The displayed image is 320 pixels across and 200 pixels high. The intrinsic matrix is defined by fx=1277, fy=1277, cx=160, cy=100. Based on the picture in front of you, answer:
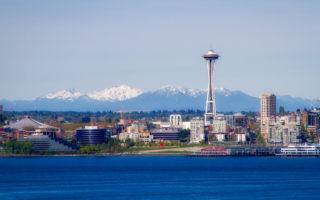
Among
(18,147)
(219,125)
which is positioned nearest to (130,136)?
(219,125)

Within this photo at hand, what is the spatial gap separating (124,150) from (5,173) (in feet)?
134

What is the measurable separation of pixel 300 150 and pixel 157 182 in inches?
1976

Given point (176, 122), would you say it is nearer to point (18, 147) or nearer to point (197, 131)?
point (197, 131)

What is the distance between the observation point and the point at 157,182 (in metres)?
62.9

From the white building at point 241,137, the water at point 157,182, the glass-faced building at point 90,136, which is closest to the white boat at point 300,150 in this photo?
the white building at point 241,137

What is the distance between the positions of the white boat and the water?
25.5m

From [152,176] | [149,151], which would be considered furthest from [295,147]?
[152,176]

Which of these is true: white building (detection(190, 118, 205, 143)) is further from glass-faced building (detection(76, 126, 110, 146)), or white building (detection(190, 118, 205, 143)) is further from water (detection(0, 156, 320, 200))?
water (detection(0, 156, 320, 200))

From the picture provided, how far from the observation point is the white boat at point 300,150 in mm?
110844

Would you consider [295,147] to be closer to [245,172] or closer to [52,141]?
[52,141]

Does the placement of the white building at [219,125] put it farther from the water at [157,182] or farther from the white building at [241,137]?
the water at [157,182]

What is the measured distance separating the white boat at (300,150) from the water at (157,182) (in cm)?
2548

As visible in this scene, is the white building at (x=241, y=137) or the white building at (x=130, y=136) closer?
the white building at (x=130, y=136)

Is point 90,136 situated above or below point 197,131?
below
